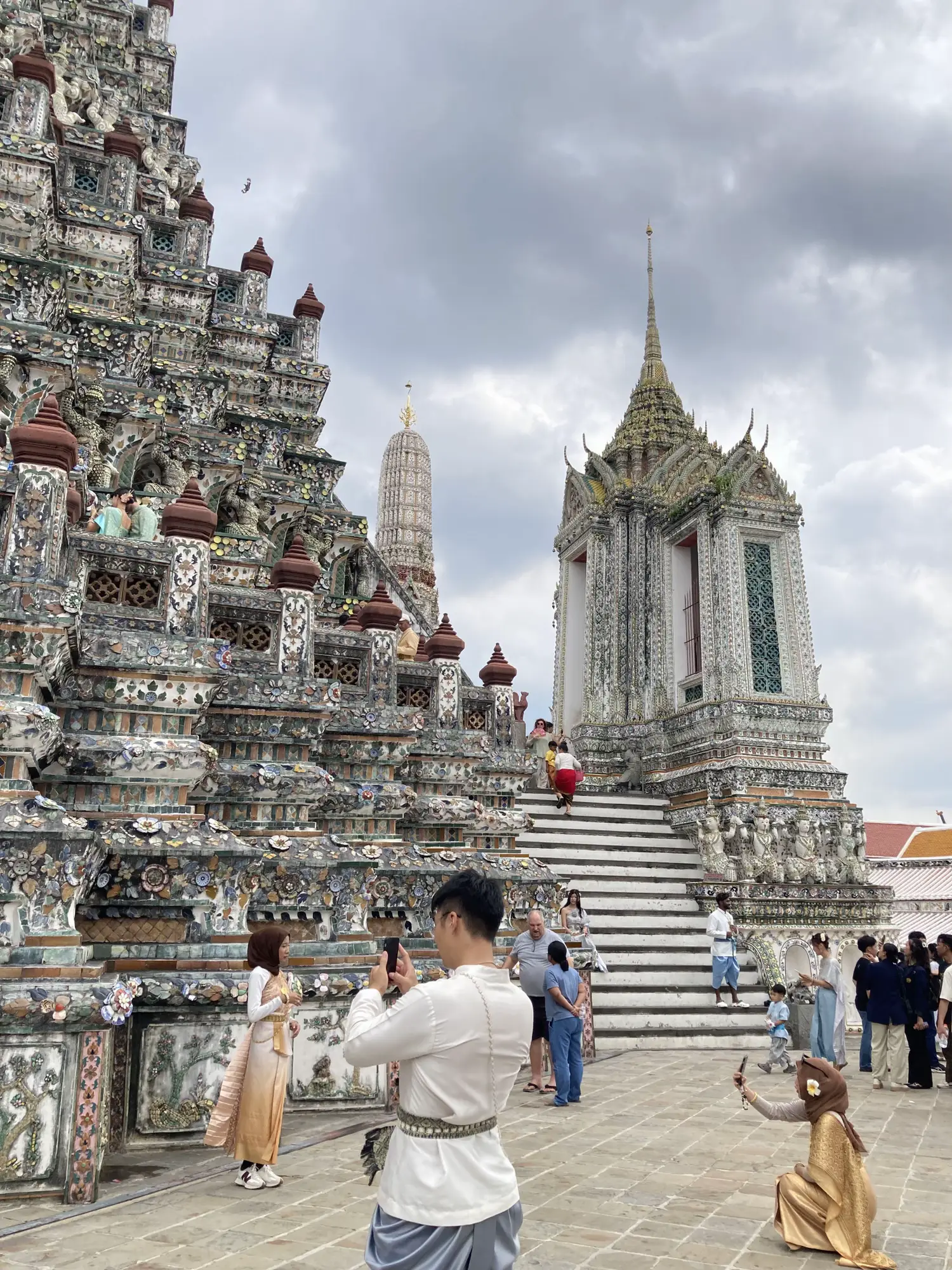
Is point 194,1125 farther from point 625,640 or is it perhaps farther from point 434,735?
point 625,640

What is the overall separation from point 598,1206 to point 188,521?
17.9 ft

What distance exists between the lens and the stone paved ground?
14.8 ft

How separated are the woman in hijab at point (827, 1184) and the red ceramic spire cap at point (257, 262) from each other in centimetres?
1517

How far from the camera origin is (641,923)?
44.1ft

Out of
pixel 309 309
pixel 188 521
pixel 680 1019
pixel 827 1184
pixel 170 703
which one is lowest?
pixel 680 1019

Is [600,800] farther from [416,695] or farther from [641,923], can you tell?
[416,695]

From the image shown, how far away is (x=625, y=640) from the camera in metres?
19.3

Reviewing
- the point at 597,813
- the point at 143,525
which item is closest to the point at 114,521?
the point at 143,525

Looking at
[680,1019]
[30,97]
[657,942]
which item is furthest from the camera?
[657,942]

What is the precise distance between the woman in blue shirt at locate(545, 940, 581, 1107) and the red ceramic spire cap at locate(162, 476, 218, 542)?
14.5 ft

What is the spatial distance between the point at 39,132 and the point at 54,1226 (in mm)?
12668

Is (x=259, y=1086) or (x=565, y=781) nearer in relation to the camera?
(x=259, y=1086)

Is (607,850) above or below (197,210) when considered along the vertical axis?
below

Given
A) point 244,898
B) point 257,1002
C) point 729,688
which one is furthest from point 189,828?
point 729,688
